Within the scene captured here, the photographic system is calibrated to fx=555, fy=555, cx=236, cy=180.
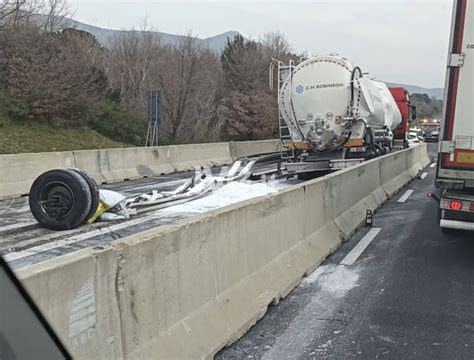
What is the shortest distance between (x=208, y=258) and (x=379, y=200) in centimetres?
875

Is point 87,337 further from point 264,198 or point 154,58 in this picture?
point 154,58

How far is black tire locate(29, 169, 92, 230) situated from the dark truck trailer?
17.7 feet

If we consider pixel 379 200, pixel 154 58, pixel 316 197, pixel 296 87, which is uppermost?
pixel 154 58

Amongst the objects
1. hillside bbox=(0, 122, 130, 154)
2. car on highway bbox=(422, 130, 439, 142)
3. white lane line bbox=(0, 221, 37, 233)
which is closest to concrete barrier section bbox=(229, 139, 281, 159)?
hillside bbox=(0, 122, 130, 154)

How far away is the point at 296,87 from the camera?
15945 millimetres

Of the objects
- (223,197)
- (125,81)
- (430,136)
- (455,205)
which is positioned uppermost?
(125,81)

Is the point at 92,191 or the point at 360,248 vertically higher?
the point at 92,191

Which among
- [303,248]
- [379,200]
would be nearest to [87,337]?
[303,248]

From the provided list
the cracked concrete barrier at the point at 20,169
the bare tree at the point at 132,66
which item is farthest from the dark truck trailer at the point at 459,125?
the bare tree at the point at 132,66

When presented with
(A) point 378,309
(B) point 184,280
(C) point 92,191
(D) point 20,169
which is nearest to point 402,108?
(D) point 20,169

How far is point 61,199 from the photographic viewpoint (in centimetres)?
901

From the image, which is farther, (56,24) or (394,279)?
(56,24)

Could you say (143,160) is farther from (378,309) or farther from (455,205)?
(378,309)

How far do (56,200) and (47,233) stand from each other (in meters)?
0.70
